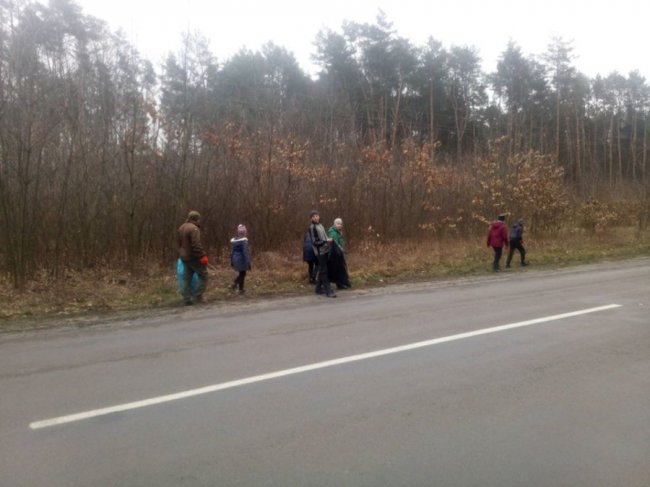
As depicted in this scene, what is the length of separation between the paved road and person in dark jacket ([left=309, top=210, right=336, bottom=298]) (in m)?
3.26

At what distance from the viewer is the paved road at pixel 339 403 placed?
3.81 m

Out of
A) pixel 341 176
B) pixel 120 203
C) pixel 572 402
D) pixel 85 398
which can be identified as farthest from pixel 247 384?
pixel 341 176

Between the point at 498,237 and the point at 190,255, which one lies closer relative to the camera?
the point at 190,255

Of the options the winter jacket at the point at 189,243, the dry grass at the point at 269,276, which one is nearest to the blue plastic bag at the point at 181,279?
the winter jacket at the point at 189,243

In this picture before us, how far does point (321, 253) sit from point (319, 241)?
29cm

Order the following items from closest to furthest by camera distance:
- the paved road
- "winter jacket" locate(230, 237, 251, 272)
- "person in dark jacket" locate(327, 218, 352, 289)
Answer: the paved road
"winter jacket" locate(230, 237, 251, 272)
"person in dark jacket" locate(327, 218, 352, 289)

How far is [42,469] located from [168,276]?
1091cm

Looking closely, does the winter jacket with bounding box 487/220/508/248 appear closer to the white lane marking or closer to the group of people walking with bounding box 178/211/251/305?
the white lane marking

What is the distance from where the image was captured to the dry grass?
36.4ft

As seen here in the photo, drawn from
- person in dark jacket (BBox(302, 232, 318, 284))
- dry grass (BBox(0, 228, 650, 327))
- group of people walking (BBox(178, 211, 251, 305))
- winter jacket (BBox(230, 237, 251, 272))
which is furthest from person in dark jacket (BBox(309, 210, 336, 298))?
group of people walking (BBox(178, 211, 251, 305))

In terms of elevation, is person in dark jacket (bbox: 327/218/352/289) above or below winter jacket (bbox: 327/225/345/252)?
below

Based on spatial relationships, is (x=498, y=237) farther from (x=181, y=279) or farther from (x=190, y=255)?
(x=181, y=279)

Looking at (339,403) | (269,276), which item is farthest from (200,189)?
(339,403)

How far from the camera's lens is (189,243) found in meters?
11.0
